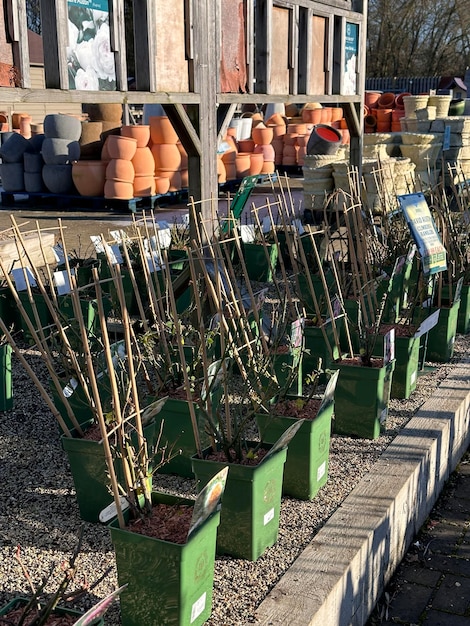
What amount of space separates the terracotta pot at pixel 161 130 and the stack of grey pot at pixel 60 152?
3.87 feet

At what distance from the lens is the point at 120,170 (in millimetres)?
9875

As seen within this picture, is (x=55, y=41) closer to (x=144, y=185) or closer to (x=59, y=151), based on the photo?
(x=144, y=185)

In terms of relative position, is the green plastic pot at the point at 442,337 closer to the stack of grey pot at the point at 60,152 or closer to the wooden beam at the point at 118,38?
the wooden beam at the point at 118,38

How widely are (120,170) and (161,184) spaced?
2.34ft

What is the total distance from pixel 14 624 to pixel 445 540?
1781 millimetres

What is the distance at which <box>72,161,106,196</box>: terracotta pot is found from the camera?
10.2 meters

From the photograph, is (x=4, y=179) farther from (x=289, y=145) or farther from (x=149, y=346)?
(x=149, y=346)

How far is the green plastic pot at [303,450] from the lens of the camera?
2.88m

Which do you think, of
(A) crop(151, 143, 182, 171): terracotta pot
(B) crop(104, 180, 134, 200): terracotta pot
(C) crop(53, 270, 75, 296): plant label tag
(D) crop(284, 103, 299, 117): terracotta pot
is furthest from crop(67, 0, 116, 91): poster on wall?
(D) crop(284, 103, 299, 117): terracotta pot

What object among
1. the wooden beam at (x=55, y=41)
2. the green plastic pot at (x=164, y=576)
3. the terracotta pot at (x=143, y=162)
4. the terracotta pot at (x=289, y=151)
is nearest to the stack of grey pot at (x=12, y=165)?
the terracotta pot at (x=143, y=162)

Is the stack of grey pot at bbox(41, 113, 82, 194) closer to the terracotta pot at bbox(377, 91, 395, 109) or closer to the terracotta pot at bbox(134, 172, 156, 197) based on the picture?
the terracotta pot at bbox(134, 172, 156, 197)

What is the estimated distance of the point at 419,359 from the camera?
439cm

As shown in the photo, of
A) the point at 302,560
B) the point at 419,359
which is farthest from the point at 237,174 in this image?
the point at 302,560

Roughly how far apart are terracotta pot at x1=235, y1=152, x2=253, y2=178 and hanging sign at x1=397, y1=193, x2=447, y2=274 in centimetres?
820
